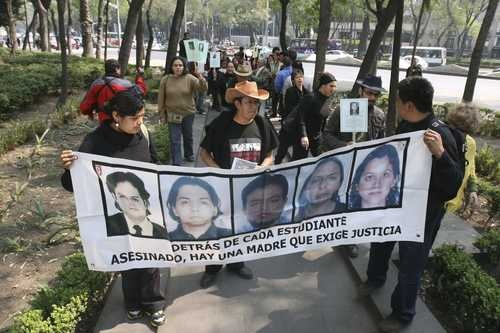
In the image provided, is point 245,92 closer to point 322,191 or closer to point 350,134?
point 322,191

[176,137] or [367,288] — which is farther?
[176,137]

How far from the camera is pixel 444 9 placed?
5322cm

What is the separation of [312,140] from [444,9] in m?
56.0

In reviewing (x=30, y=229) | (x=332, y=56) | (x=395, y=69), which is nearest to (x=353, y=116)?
(x=30, y=229)

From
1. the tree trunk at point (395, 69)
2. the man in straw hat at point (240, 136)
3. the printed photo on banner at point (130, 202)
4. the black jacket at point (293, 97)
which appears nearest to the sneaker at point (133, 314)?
the printed photo on banner at point (130, 202)

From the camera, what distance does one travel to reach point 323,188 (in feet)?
11.1

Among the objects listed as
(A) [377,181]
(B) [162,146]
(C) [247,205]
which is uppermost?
(A) [377,181]

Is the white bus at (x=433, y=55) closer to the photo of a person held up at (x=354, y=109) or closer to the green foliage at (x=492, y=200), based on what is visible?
the green foliage at (x=492, y=200)

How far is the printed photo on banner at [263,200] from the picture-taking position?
132 inches

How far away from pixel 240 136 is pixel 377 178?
4.00 feet

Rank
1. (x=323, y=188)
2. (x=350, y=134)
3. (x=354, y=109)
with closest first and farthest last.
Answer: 1. (x=323, y=188)
2. (x=354, y=109)
3. (x=350, y=134)

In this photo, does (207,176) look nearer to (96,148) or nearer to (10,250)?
(96,148)

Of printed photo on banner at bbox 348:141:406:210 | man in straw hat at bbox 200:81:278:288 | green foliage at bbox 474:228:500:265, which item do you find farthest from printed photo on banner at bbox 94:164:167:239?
green foliage at bbox 474:228:500:265

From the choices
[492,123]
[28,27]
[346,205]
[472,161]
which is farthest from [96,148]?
[28,27]
